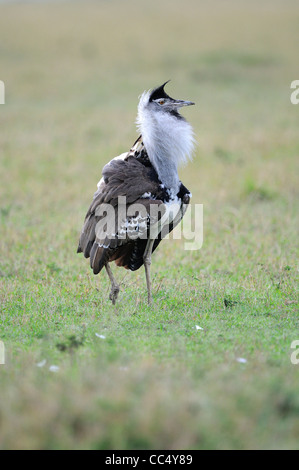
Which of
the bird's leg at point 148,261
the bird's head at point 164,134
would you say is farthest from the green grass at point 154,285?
the bird's head at point 164,134

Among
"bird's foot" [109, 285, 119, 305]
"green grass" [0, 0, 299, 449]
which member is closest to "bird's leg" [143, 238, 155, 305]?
"green grass" [0, 0, 299, 449]

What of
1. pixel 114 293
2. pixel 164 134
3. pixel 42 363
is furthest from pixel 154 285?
pixel 42 363

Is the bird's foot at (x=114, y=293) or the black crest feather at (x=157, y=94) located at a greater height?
the black crest feather at (x=157, y=94)

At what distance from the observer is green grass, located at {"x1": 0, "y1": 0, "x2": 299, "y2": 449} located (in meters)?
3.76

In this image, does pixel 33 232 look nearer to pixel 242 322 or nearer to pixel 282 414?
pixel 242 322

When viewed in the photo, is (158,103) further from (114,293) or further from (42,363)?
(42,363)

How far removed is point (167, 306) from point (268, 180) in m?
6.68

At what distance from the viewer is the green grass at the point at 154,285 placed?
376cm

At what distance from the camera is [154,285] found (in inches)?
291

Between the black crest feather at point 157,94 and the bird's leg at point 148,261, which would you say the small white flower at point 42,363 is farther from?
the black crest feather at point 157,94

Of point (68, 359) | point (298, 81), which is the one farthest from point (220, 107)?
point (68, 359)

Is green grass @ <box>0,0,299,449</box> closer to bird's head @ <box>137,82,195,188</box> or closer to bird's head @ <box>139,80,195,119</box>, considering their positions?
bird's head @ <box>137,82,195,188</box>
